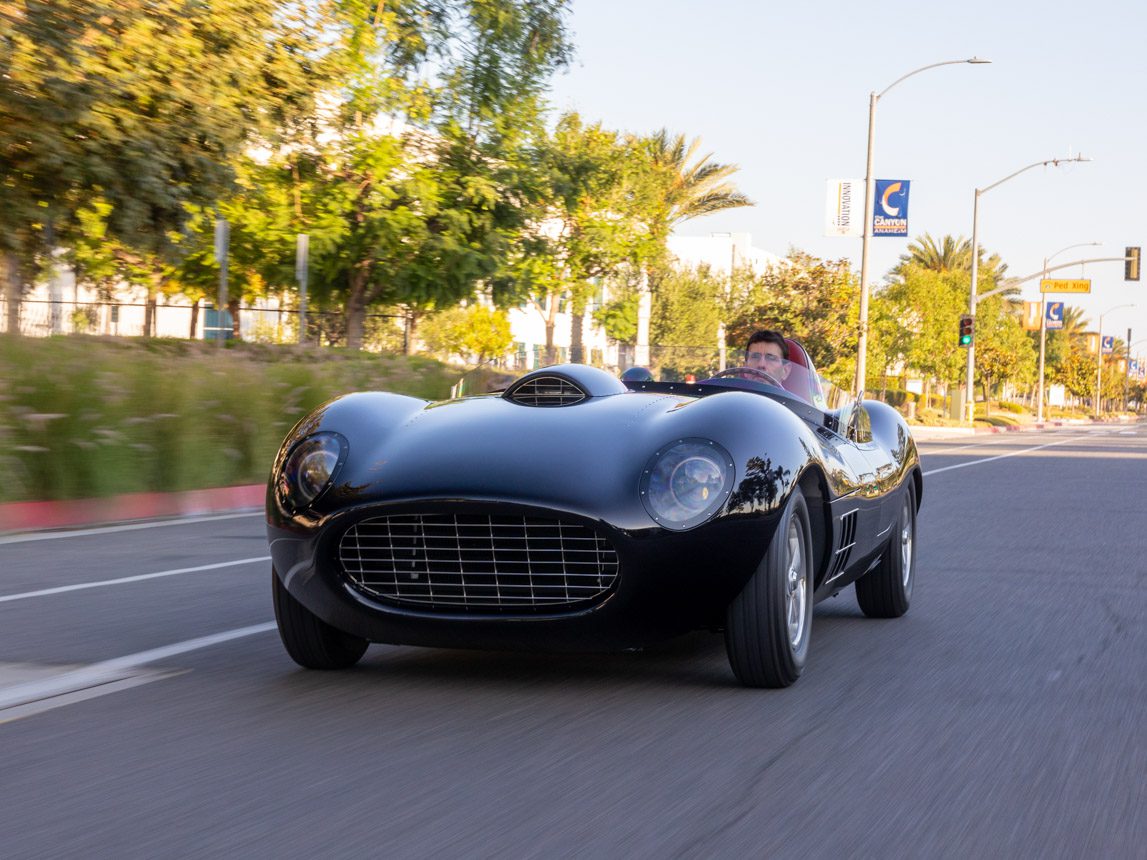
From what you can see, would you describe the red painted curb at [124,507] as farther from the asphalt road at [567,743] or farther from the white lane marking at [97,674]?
the white lane marking at [97,674]

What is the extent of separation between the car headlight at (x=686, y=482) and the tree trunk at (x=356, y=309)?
77.6 feet

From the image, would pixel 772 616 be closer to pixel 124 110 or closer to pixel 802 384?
pixel 802 384

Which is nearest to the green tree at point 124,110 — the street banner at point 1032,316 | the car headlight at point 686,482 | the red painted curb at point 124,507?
the red painted curb at point 124,507

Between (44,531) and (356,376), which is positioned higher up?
(356,376)

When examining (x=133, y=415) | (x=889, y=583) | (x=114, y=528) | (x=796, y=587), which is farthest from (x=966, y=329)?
(x=796, y=587)

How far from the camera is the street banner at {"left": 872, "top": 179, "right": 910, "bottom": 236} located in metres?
38.7

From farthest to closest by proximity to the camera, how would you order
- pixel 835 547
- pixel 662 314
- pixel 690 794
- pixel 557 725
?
pixel 662 314, pixel 835 547, pixel 557 725, pixel 690 794

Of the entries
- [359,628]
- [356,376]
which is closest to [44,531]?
[356,376]

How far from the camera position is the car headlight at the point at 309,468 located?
5099 mm

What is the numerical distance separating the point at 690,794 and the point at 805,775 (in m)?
0.40

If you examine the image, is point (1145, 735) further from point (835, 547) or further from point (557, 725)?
point (557, 725)

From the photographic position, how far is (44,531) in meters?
11.4

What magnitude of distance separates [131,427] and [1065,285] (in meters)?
58.3

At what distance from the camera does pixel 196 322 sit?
34.8 metres
